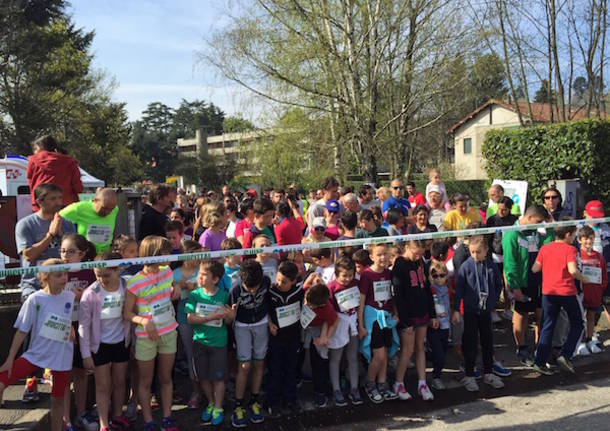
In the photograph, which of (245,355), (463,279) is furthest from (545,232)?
(245,355)

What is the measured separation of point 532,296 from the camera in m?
6.31

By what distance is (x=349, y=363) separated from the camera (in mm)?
5184

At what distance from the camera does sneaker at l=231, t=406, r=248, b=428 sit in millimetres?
4637

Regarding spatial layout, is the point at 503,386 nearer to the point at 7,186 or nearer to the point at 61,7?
the point at 7,186

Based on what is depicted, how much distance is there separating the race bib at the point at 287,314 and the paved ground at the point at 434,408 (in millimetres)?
861

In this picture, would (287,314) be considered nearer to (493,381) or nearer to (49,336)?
(49,336)

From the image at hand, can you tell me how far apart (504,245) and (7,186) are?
13.1 metres

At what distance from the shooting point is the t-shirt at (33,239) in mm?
4816

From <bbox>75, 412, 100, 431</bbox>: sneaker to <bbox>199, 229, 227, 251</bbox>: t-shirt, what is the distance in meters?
2.10

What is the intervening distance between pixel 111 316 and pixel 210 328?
2.89 feet

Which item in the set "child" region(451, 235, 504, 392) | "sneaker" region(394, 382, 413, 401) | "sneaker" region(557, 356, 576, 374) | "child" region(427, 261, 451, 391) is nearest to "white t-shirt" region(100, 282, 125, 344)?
"sneaker" region(394, 382, 413, 401)

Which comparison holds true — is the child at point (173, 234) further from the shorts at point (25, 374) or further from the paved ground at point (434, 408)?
the shorts at point (25, 374)

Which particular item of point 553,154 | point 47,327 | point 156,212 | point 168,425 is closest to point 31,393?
point 47,327

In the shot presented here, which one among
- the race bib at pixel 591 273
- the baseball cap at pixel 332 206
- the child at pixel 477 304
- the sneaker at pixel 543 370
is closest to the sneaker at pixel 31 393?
the baseball cap at pixel 332 206
